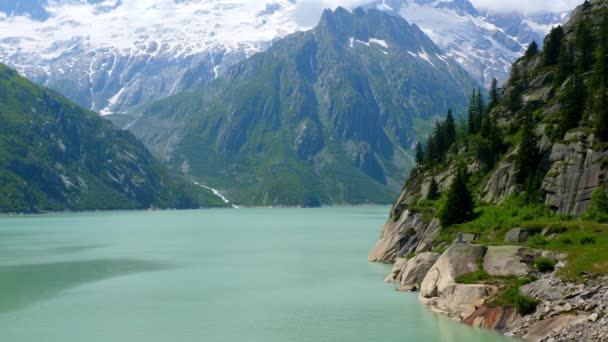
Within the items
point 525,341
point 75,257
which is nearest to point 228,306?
point 525,341

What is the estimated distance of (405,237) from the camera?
8912 cm

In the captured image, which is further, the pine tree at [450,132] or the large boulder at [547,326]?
the pine tree at [450,132]

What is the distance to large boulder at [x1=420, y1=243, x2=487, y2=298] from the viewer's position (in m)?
54.8

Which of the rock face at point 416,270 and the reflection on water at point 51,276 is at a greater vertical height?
the rock face at point 416,270

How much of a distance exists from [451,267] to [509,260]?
5.13 m

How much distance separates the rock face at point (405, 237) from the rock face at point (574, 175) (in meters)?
15.5

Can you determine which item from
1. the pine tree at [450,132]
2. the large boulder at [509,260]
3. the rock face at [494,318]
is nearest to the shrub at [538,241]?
the large boulder at [509,260]

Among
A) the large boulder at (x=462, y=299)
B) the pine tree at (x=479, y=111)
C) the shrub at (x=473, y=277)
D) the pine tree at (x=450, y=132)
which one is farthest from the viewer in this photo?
the pine tree at (x=450, y=132)

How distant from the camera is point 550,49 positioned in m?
105

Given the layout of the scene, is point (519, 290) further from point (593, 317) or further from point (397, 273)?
point (397, 273)

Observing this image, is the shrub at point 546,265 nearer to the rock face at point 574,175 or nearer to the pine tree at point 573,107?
the rock face at point 574,175

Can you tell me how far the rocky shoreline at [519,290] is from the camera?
41.7 metres

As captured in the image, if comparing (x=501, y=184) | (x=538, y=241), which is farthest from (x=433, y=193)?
(x=538, y=241)

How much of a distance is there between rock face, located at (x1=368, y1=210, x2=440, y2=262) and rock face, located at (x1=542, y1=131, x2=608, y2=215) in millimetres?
15535
